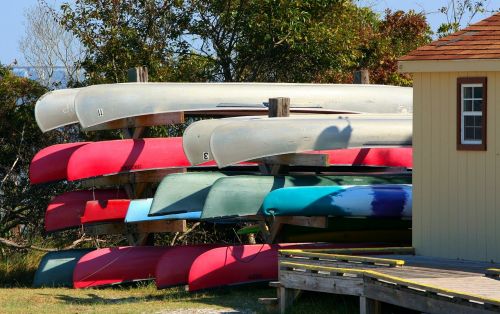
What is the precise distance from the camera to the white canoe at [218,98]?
19.0 metres

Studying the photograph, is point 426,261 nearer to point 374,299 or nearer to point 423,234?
point 423,234

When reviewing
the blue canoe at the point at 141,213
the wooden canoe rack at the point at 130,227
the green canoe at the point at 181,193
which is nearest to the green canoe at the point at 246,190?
the green canoe at the point at 181,193

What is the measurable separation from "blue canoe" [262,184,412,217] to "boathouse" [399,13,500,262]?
160 cm

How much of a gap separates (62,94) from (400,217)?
7.35m

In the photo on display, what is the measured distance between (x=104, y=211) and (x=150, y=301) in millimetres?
3810

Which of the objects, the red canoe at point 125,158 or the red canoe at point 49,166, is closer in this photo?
the red canoe at point 125,158

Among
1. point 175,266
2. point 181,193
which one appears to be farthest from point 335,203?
point 175,266

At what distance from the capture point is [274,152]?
16.6 metres

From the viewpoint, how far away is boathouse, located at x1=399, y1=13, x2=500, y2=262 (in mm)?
13141

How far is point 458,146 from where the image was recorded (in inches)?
529

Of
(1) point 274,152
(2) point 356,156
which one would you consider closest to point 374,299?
(1) point 274,152

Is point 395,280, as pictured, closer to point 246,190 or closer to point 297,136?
point 246,190

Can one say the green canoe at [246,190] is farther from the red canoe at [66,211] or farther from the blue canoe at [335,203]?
the red canoe at [66,211]

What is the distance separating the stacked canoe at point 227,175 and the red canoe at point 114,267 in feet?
0.05
